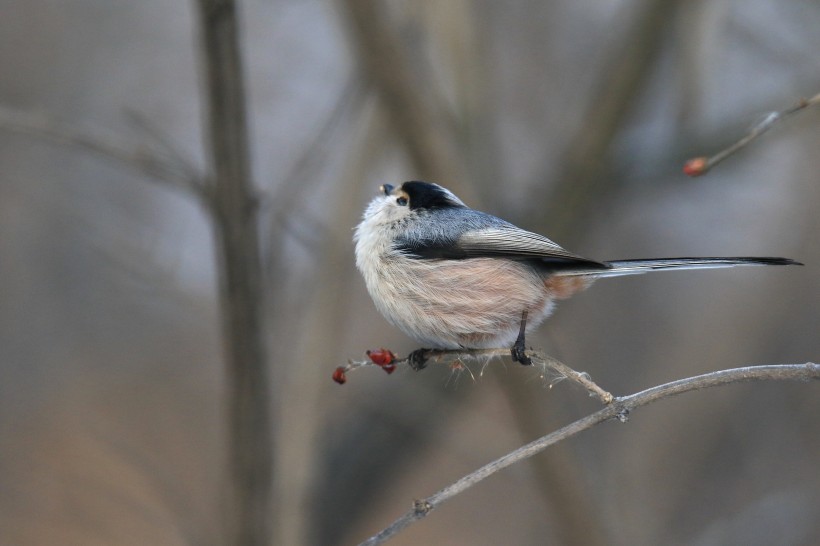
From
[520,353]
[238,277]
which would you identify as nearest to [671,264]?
[520,353]

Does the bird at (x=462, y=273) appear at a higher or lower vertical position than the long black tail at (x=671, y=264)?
higher

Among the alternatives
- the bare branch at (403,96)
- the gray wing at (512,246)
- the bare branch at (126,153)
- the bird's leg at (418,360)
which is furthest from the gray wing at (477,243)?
the bare branch at (403,96)

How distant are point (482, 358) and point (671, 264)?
20.8 inches

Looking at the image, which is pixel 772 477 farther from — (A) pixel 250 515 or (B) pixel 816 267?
(A) pixel 250 515

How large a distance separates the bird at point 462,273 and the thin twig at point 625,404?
0.48m

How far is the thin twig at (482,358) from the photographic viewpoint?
67.9 inches

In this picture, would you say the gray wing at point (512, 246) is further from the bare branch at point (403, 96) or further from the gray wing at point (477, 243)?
the bare branch at point (403, 96)

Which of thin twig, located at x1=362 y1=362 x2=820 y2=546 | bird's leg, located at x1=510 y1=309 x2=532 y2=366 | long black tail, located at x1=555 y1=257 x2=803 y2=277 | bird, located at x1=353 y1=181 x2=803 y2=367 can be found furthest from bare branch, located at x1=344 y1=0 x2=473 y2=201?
thin twig, located at x1=362 y1=362 x2=820 y2=546

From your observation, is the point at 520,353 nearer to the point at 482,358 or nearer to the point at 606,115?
the point at 482,358

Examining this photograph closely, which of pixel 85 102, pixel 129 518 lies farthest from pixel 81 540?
pixel 85 102

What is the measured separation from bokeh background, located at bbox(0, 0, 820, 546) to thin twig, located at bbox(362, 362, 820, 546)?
1.07 m

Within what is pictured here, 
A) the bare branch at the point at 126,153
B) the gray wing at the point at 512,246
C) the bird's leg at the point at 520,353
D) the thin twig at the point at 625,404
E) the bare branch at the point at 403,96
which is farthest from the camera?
the bare branch at the point at 403,96

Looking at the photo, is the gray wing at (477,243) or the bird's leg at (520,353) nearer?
the bird's leg at (520,353)

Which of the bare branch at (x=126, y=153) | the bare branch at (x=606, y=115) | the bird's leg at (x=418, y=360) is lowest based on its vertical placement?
the bird's leg at (x=418, y=360)
